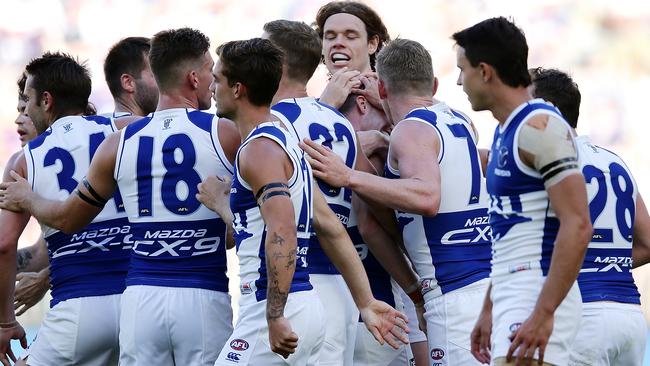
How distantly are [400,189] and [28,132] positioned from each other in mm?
3399

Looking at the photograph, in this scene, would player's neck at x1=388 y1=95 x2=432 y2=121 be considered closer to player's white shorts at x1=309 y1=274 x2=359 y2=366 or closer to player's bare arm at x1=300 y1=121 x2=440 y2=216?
player's bare arm at x1=300 y1=121 x2=440 y2=216

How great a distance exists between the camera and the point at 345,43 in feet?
25.9

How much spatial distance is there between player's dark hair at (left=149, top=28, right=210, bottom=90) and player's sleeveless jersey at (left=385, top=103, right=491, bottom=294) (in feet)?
4.44

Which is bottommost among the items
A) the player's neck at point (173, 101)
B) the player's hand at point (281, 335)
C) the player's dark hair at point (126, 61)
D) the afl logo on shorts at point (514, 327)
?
the player's hand at point (281, 335)

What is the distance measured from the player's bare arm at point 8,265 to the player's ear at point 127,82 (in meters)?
0.93

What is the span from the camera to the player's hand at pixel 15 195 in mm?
6539

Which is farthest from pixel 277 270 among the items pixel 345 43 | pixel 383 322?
pixel 345 43

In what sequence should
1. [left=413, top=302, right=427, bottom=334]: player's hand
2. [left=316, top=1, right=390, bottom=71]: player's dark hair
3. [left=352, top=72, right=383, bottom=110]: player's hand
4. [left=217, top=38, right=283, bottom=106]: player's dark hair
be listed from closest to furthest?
[left=217, top=38, right=283, bottom=106]: player's dark hair < [left=413, top=302, right=427, bottom=334]: player's hand < [left=352, top=72, right=383, bottom=110]: player's hand < [left=316, top=1, right=390, bottom=71]: player's dark hair

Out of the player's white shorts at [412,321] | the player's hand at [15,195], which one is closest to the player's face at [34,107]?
the player's hand at [15,195]

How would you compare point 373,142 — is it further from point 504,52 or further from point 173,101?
point 504,52

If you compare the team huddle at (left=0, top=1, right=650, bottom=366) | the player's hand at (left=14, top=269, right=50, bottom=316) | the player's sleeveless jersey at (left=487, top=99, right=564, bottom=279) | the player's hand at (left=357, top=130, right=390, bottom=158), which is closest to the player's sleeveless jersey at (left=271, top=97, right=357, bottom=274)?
the team huddle at (left=0, top=1, right=650, bottom=366)

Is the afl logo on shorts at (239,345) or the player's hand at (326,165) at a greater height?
the player's hand at (326,165)

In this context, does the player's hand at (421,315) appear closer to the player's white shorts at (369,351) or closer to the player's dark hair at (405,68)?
the player's white shorts at (369,351)

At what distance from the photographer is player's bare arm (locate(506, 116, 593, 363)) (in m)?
4.35
